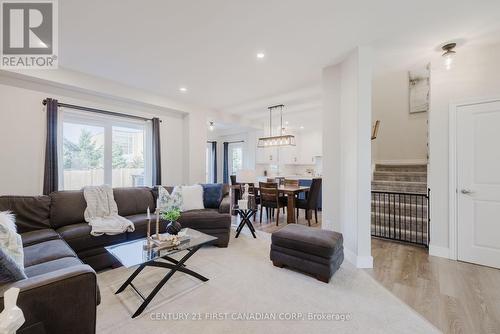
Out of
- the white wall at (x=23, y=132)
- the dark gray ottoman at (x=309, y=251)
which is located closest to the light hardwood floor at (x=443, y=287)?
the dark gray ottoman at (x=309, y=251)

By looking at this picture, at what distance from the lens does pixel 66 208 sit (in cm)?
285

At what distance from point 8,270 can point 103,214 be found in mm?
1973

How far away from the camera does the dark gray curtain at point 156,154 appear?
4.29 meters

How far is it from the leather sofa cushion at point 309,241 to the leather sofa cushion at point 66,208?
8.72ft

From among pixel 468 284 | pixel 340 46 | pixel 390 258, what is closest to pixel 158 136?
pixel 340 46

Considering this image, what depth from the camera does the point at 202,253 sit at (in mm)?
3035

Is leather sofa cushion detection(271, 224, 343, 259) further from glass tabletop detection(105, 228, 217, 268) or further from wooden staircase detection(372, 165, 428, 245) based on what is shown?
wooden staircase detection(372, 165, 428, 245)

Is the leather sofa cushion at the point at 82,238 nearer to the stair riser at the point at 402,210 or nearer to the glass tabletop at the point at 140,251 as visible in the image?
the glass tabletop at the point at 140,251

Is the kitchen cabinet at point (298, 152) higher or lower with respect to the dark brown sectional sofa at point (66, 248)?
higher

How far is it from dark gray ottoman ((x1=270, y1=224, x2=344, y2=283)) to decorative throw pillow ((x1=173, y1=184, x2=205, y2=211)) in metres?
1.72

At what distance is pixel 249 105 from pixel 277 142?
46.6 inches

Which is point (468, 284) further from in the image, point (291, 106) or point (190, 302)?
point (291, 106)

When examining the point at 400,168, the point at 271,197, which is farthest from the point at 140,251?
the point at 400,168

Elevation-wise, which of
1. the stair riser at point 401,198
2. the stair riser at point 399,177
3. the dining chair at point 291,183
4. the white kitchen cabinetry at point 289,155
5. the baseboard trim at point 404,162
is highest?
the white kitchen cabinetry at point 289,155
